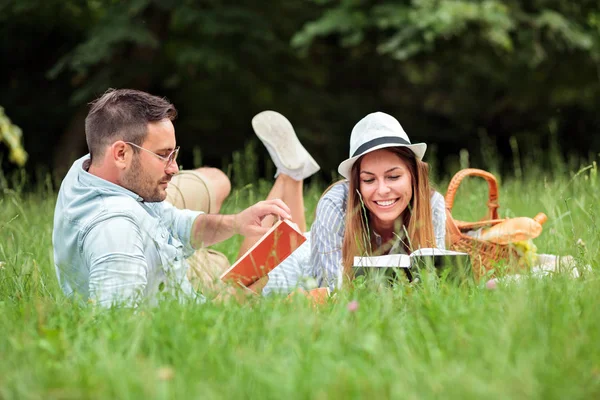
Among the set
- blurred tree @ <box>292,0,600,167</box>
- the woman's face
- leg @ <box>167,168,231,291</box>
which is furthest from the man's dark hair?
blurred tree @ <box>292,0,600,167</box>

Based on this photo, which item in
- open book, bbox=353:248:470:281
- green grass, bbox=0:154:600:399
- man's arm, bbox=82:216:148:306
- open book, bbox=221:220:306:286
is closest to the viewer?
green grass, bbox=0:154:600:399

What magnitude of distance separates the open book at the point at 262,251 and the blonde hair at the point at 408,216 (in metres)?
0.48

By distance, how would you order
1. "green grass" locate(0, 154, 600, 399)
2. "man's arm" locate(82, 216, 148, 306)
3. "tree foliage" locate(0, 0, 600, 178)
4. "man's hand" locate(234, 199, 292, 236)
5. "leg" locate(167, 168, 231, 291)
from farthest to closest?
1. "tree foliage" locate(0, 0, 600, 178)
2. "leg" locate(167, 168, 231, 291)
3. "man's hand" locate(234, 199, 292, 236)
4. "man's arm" locate(82, 216, 148, 306)
5. "green grass" locate(0, 154, 600, 399)

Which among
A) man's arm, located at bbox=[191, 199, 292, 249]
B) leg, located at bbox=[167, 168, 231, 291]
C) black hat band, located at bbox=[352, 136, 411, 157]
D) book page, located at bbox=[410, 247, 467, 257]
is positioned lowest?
book page, located at bbox=[410, 247, 467, 257]

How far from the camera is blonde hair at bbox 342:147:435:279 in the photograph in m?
3.62

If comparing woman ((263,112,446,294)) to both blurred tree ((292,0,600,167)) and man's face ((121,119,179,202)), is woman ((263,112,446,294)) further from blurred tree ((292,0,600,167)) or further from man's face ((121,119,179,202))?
blurred tree ((292,0,600,167))

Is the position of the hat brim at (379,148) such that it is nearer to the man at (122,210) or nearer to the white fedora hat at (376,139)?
the white fedora hat at (376,139)

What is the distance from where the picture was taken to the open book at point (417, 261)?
2.89 metres

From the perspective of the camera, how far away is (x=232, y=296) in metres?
2.60

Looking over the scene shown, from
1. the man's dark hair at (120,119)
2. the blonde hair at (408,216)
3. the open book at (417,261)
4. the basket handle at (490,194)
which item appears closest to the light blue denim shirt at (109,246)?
the man's dark hair at (120,119)

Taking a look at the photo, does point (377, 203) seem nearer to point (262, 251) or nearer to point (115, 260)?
point (262, 251)

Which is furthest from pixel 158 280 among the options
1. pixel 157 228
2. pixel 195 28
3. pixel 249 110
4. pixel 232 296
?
pixel 249 110

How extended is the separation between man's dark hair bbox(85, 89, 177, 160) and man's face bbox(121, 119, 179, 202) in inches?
1.5

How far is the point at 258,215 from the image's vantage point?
326 centimetres
